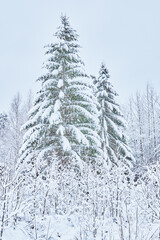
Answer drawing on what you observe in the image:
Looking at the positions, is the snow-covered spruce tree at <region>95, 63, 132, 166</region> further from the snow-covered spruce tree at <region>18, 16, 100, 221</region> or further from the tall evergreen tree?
the tall evergreen tree

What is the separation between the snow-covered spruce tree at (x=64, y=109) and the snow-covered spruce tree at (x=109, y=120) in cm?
334

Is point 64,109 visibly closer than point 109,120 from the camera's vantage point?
Yes

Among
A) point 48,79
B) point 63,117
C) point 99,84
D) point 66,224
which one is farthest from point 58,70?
point 66,224

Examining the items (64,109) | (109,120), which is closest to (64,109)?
(64,109)

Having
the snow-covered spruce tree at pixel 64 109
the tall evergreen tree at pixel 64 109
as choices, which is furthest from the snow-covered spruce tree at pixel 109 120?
the tall evergreen tree at pixel 64 109

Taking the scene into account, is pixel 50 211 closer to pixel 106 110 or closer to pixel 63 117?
pixel 63 117

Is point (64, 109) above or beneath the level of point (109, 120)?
beneath

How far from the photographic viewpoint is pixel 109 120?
17641 millimetres

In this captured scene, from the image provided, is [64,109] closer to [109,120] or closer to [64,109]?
[64,109]

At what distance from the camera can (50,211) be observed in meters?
8.05

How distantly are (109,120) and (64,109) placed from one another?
527 centimetres

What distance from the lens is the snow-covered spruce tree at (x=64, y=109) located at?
12445mm

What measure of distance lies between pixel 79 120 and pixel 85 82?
229cm

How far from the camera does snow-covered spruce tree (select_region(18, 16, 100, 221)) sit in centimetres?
1245
